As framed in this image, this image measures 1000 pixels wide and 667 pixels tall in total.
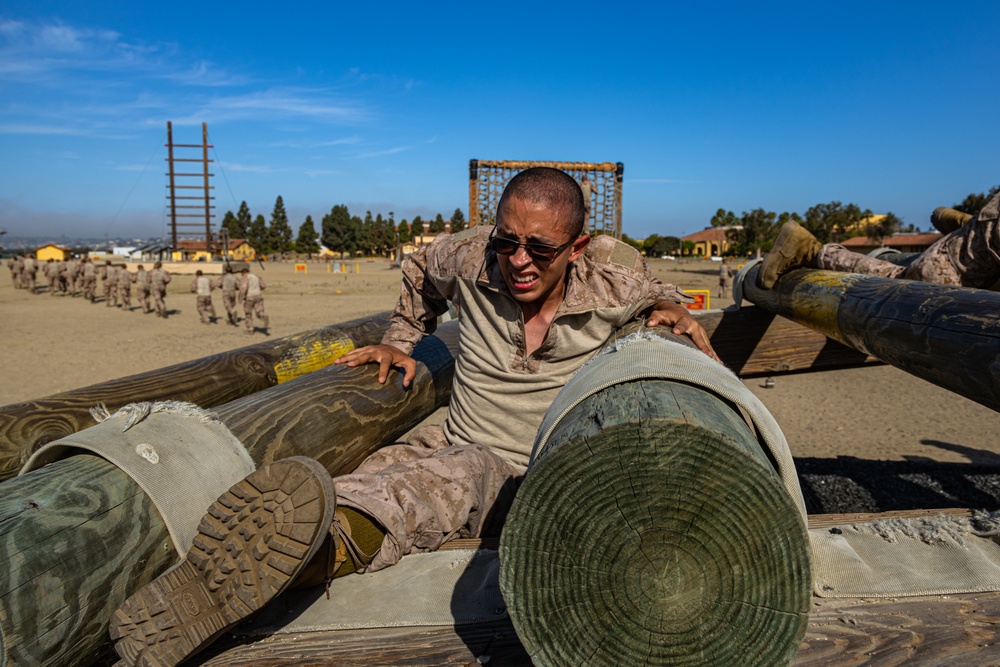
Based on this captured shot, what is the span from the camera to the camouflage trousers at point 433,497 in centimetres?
194

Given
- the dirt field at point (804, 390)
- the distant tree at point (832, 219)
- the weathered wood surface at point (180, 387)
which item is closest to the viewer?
the weathered wood surface at point (180, 387)

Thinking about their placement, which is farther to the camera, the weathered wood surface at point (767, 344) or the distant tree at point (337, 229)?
the distant tree at point (337, 229)

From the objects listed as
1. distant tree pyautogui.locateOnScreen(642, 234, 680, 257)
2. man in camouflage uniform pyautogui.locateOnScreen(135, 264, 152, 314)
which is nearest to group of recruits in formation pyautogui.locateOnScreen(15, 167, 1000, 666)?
man in camouflage uniform pyautogui.locateOnScreen(135, 264, 152, 314)

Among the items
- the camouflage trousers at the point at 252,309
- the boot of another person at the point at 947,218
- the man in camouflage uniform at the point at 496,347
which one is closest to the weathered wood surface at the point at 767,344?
the boot of another person at the point at 947,218

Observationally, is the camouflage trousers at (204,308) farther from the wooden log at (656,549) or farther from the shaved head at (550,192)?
the wooden log at (656,549)

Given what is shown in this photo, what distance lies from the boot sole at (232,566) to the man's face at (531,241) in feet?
3.04

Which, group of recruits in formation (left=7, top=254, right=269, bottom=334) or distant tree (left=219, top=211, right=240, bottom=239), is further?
distant tree (left=219, top=211, right=240, bottom=239)

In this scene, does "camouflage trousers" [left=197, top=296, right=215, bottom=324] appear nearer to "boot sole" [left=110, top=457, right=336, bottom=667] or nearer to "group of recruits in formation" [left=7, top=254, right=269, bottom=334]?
"group of recruits in formation" [left=7, top=254, right=269, bottom=334]

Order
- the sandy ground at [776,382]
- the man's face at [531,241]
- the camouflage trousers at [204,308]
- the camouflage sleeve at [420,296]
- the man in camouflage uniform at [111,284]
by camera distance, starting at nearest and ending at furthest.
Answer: the man's face at [531,241]
the camouflage sleeve at [420,296]
the sandy ground at [776,382]
the camouflage trousers at [204,308]
the man in camouflage uniform at [111,284]

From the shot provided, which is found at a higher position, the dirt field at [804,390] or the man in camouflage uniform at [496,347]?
the man in camouflage uniform at [496,347]

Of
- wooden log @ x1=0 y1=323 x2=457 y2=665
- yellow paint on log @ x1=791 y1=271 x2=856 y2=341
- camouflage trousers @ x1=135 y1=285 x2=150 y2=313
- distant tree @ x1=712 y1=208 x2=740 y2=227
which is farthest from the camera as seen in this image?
distant tree @ x1=712 y1=208 x2=740 y2=227

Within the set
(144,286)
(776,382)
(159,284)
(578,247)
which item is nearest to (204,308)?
(159,284)

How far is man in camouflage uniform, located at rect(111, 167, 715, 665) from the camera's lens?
2.00m

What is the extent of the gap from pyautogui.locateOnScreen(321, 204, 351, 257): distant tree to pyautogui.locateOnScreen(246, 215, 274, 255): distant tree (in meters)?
10.2
